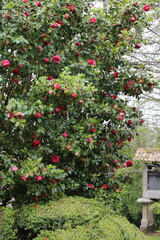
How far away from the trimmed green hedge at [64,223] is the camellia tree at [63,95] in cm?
32

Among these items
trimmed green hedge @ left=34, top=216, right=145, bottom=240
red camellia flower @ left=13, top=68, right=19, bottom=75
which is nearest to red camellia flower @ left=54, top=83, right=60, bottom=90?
red camellia flower @ left=13, top=68, right=19, bottom=75

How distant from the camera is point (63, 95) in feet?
14.8

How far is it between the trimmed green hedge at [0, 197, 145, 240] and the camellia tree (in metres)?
0.32

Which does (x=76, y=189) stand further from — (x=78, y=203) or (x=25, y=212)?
(x=25, y=212)

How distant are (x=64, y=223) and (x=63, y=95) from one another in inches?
68.9

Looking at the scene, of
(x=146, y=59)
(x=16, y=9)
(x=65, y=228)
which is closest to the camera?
(x=65, y=228)

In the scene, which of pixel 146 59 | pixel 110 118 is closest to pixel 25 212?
pixel 110 118

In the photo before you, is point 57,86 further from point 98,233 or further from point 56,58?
A: point 98,233

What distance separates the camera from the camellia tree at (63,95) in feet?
14.5

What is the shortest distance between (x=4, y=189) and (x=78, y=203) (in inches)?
49.5

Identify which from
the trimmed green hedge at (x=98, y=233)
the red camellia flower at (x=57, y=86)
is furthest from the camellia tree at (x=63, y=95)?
the trimmed green hedge at (x=98, y=233)

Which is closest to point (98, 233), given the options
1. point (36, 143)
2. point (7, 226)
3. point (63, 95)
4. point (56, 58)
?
point (7, 226)

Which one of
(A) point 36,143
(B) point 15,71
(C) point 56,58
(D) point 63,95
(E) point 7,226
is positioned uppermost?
(C) point 56,58

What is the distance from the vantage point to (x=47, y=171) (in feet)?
14.6
